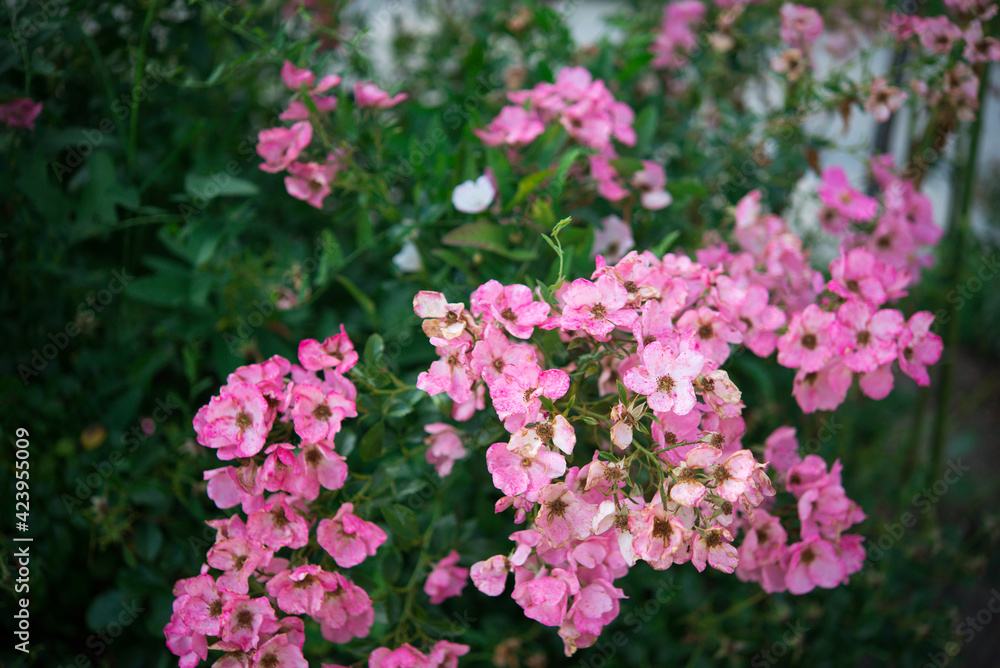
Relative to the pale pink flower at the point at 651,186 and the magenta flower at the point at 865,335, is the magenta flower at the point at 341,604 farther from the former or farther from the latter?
the pale pink flower at the point at 651,186

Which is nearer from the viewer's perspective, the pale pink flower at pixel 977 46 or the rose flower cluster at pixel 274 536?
the rose flower cluster at pixel 274 536

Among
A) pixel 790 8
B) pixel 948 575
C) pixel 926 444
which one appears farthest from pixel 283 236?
pixel 926 444

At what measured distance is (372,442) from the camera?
0.72 m

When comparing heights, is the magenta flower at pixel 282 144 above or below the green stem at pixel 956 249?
above

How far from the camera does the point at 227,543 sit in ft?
2.15

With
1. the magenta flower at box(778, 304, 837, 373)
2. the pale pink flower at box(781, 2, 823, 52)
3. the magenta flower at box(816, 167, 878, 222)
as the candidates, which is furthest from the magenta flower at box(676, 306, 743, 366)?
the pale pink flower at box(781, 2, 823, 52)

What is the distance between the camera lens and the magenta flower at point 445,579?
756mm

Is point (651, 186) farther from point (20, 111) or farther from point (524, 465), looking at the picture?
point (20, 111)

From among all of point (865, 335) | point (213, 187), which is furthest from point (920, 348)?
point (213, 187)

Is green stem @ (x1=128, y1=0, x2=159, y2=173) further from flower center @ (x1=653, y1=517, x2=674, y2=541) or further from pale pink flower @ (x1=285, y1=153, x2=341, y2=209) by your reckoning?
flower center @ (x1=653, y1=517, x2=674, y2=541)

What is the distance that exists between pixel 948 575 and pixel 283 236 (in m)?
1.42

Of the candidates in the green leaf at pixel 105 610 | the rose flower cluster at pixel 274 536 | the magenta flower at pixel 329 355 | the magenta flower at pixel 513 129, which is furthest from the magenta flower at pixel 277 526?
the magenta flower at pixel 513 129

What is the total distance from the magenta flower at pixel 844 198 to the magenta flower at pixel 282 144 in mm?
807

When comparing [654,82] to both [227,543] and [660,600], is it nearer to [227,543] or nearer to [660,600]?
[660,600]
